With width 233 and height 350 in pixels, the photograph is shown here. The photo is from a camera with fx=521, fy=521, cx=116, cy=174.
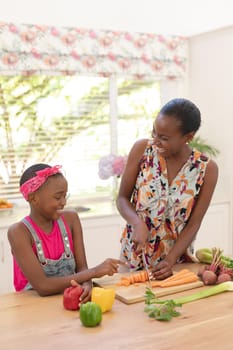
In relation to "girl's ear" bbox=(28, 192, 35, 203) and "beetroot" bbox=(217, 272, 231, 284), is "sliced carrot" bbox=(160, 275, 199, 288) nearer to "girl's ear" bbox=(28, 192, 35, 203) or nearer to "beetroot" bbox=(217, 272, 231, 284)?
"beetroot" bbox=(217, 272, 231, 284)

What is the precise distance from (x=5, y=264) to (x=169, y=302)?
6.30 ft

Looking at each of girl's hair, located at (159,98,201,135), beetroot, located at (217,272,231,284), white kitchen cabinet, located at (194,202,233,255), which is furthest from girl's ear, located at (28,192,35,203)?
white kitchen cabinet, located at (194,202,233,255)

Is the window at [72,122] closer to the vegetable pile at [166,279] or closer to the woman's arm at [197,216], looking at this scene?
the woman's arm at [197,216]

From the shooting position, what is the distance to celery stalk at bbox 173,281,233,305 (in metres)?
1.60

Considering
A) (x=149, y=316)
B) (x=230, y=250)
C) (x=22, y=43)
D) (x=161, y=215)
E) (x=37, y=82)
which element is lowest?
(x=230, y=250)

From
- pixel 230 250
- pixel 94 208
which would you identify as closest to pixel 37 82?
pixel 94 208

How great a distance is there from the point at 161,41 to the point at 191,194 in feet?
7.95

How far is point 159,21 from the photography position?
412 cm

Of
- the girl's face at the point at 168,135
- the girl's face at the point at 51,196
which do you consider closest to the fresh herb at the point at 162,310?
the girl's face at the point at 51,196

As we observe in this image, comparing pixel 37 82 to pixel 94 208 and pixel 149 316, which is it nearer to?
pixel 94 208

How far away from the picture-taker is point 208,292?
1668mm

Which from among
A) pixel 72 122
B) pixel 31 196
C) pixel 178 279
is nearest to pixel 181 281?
pixel 178 279

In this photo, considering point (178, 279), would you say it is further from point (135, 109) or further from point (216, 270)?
point (135, 109)

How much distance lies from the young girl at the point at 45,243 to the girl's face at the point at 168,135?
40cm
